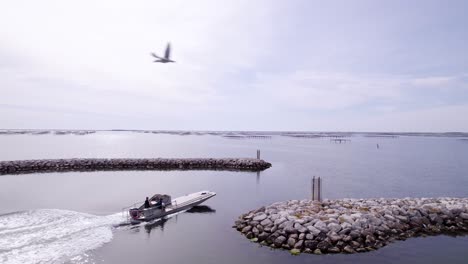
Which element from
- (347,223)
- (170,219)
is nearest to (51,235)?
(170,219)

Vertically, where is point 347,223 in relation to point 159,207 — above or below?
above

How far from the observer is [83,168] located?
48.3 m

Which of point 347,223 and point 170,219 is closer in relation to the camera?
point 347,223

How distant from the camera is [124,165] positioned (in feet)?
164

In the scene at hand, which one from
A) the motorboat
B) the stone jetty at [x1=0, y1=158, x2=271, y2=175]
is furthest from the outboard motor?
the stone jetty at [x1=0, y1=158, x2=271, y2=175]

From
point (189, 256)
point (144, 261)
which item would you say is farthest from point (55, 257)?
point (189, 256)

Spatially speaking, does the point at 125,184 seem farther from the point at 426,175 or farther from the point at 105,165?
the point at 426,175

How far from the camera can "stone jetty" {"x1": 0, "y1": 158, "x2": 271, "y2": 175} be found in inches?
1829

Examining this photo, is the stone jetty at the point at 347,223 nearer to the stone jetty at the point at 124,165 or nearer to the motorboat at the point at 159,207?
the motorboat at the point at 159,207

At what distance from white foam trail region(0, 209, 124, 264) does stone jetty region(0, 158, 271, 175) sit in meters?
26.3

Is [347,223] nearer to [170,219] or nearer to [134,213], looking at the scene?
[170,219]

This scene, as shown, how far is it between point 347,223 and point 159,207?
12.9 m

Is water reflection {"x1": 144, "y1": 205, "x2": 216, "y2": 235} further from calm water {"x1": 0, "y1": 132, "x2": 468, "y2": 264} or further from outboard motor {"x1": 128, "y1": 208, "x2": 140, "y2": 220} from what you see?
outboard motor {"x1": 128, "y1": 208, "x2": 140, "y2": 220}

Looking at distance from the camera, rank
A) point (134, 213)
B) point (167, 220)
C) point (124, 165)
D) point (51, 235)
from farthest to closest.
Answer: point (124, 165), point (167, 220), point (134, 213), point (51, 235)
